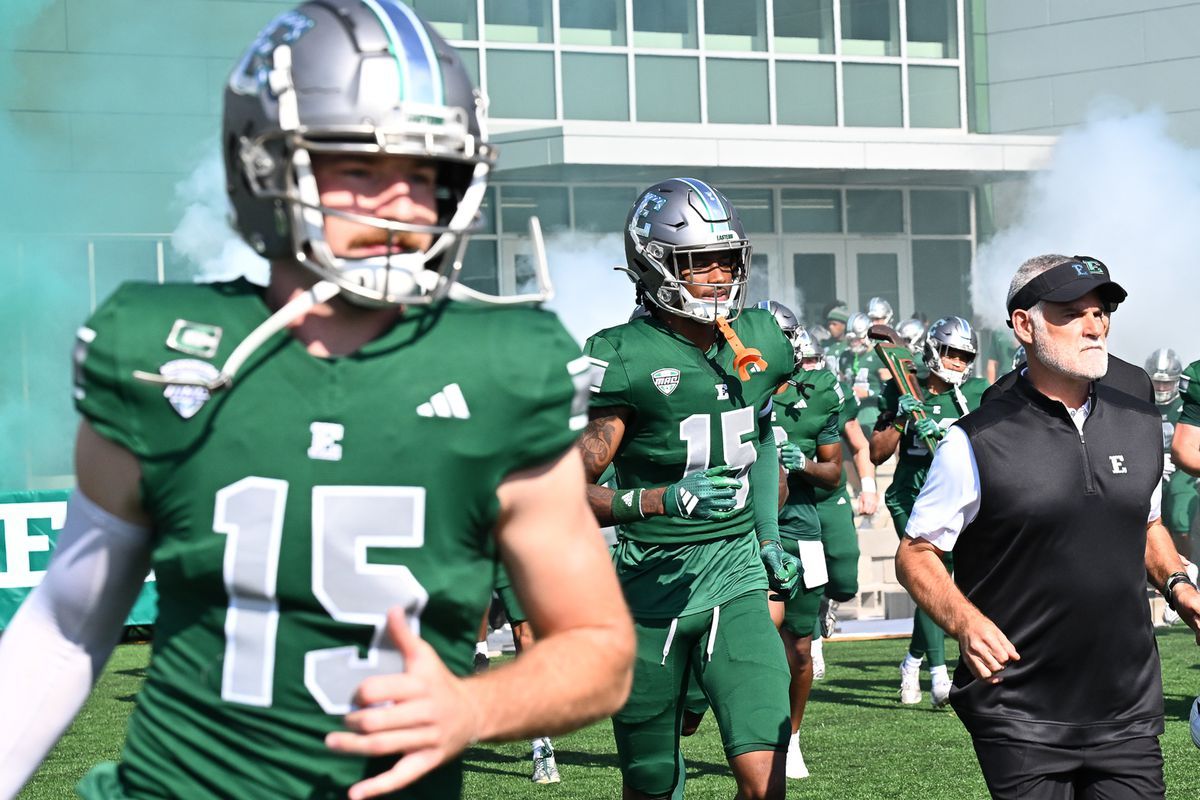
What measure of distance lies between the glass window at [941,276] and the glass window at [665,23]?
4297 mm

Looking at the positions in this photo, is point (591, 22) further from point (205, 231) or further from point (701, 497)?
point (701, 497)

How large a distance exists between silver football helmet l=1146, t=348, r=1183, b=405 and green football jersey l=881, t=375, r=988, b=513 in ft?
15.5

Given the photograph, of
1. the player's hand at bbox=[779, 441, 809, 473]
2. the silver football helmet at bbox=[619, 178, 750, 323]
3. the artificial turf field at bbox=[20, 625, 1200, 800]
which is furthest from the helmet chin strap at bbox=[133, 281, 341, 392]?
the player's hand at bbox=[779, 441, 809, 473]

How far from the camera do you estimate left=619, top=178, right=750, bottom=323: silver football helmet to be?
612 cm

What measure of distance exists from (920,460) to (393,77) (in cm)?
926

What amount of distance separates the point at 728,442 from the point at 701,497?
0.46m

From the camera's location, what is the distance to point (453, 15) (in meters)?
22.9

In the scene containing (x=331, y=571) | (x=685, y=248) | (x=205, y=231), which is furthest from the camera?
(x=205, y=231)

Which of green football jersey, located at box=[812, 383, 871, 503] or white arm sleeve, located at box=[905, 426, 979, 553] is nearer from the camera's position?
white arm sleeve, located at box=[905, 426, 979, 553]

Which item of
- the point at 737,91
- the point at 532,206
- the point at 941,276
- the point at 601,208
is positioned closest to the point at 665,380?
the point at 532,206

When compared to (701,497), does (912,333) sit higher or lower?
higher

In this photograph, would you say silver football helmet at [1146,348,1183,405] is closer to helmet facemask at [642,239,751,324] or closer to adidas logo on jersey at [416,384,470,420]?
helmet facemask at [642,239,751,324]

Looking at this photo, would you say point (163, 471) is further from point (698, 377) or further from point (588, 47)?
point (588, 47)

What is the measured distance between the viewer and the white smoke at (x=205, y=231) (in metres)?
19.9
